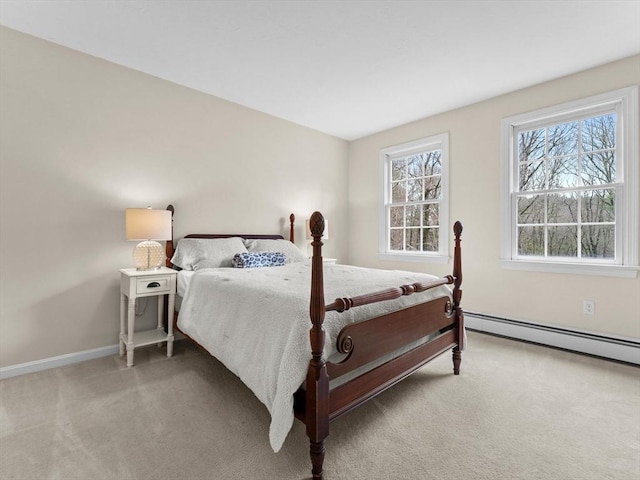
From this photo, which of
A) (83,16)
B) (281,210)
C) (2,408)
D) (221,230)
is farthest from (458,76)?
(2,408)

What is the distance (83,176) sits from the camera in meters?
2.56

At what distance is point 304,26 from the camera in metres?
2.23

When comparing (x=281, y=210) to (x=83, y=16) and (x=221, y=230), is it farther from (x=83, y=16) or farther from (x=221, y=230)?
(x=83, y=16)

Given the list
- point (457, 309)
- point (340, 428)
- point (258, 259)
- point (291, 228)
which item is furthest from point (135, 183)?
point (457, 309)

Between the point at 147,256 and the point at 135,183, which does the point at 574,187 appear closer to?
the point at 147,256

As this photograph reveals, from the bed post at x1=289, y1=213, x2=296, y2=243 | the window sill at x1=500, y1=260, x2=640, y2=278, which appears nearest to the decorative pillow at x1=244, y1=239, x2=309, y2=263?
the bed post at x1=289, y1=213, x2=296, y2=243

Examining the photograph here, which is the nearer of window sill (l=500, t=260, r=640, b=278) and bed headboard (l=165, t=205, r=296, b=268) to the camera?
window sill (l=500, t=260, r=640, b=278)

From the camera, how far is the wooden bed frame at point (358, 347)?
132 cm

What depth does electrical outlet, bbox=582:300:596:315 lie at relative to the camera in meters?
2.75

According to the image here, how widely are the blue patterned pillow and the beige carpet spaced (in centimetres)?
95

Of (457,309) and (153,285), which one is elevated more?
(153,285)

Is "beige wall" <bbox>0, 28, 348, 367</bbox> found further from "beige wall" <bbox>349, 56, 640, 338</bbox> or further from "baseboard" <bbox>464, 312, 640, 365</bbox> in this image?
"baseboard" <bbox>464, 312, 640, 365</bbox>

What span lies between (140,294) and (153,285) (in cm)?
11

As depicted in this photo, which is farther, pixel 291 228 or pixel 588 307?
pixel 291 228
